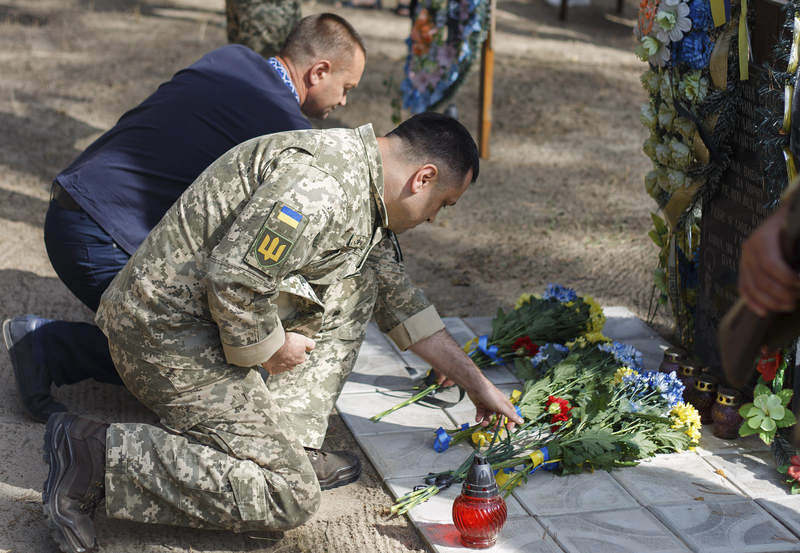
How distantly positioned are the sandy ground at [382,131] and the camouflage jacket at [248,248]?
0.64m

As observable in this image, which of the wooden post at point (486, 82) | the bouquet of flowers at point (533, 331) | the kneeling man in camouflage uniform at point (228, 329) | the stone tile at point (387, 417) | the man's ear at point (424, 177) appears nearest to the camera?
the kneeling man in camouflage uniform at point (228, 329)

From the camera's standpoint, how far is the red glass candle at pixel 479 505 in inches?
104

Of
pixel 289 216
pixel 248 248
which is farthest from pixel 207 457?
pixel 289 216

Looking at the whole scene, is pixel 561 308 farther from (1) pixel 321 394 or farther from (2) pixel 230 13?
(2) pixel 230 13

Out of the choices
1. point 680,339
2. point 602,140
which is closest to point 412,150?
point 680,339

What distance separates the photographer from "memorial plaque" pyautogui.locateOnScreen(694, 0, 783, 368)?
3.47m

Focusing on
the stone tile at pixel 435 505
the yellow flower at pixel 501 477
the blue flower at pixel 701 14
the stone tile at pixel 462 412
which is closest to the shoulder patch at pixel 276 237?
the stone tile at pixel 435 505

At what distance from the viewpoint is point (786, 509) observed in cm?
303

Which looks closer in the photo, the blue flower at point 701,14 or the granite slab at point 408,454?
the granite slab at point 408,454

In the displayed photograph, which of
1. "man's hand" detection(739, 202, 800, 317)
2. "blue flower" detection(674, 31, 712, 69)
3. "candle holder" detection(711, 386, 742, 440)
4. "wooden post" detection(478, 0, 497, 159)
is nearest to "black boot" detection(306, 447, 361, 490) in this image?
"candle holder" detection(711, 386, 742, 440)

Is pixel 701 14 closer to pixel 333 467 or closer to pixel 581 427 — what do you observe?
pixel 581 427

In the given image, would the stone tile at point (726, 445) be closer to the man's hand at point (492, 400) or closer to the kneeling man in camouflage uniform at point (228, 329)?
the man's hand at point (492, 400)

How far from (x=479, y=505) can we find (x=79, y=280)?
6.29 ft

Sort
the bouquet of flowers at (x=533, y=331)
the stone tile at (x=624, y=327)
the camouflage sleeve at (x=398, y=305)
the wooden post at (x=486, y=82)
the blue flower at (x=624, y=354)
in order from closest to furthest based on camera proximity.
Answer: the camouflage sleeve at (x=398, y=305) → the blue flower at (x=624, y=354) → the bouquet of flowers at (x=533, y=331) → the stone tile at (x=624, y=327) → the wooden post at (x=486, y=82)
